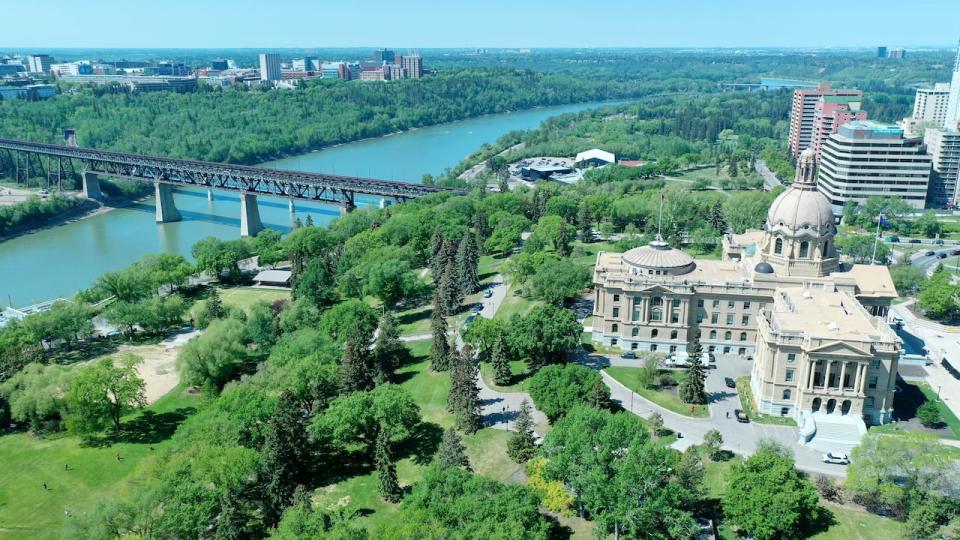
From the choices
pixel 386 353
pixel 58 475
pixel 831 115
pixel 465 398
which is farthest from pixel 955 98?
pixel 58 475

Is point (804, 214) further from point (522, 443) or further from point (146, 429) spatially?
point (146, 429)

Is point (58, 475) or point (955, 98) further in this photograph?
point (955, 98)

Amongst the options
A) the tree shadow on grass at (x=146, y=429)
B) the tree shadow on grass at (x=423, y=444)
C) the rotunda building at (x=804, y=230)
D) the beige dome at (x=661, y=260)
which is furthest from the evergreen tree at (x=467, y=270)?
the tree shadow on grass at (x=146, y=429)

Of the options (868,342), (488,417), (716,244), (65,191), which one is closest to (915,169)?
(716,244)

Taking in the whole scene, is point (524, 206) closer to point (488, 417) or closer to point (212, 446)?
point (488, 417)

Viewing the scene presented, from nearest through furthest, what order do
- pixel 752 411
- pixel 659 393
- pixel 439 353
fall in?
pixel 752 411
pixel 659 393
pixel 439 353

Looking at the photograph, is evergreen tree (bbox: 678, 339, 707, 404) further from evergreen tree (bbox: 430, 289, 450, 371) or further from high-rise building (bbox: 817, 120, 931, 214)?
high-rise building (bbox: 817, 120, 931, 214)
